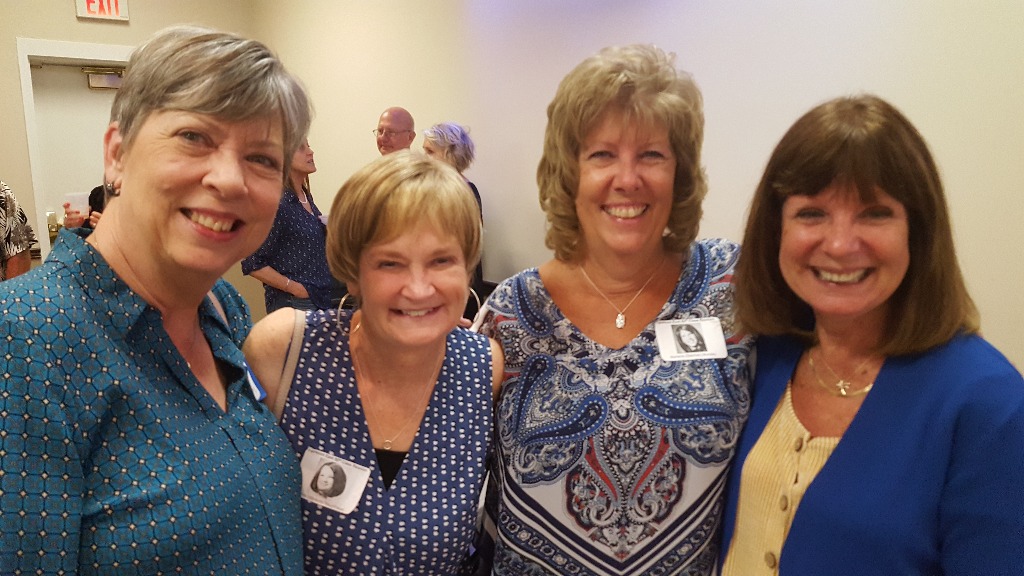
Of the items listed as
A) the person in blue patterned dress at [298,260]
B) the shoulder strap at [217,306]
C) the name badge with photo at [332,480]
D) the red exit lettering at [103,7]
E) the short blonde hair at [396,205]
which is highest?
the red exit lettering at [103,7]

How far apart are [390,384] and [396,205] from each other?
44cm

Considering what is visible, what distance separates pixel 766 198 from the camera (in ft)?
4.84

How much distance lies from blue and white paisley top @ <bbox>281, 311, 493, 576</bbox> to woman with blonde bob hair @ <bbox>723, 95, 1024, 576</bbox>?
0.63 meters

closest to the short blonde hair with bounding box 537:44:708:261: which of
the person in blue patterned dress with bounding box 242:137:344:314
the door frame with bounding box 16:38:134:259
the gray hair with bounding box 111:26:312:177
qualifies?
the gray hair with bounding box 111:26:312:177

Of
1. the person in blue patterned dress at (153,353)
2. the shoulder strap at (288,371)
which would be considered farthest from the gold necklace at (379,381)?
the person in blue patterned dress at (153,353)

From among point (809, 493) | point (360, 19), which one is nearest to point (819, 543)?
point (809, 493)

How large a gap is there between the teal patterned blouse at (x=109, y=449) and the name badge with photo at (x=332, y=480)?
132 millimetres

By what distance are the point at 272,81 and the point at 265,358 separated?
67 cm

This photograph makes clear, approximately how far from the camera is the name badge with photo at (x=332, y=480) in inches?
58.6

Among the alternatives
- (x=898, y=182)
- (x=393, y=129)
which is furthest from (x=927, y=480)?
(x=393, y=129)

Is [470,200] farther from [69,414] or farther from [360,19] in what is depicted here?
[360,19]

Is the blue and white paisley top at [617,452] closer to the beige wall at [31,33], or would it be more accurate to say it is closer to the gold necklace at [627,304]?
the gold necklace at [627,304]

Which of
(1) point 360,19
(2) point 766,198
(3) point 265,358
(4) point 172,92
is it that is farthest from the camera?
(1) point 360,19

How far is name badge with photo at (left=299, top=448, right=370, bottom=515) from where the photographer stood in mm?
1489
